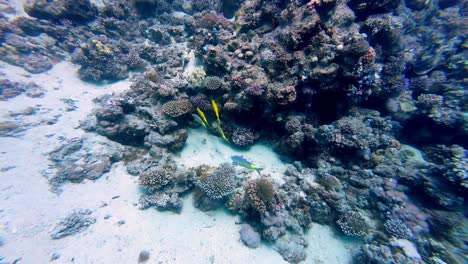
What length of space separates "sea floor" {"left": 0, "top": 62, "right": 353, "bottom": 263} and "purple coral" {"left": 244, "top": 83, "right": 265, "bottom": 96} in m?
2.18

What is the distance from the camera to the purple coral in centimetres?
591

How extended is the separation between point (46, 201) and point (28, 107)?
4649mm

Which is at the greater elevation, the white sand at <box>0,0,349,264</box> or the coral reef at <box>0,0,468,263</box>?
the coral reef at <box>0,0,468,263</box>

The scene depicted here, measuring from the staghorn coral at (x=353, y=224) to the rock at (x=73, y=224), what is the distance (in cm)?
706

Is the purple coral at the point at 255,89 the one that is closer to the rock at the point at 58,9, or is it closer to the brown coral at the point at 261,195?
the brown coral at the point at 261,195

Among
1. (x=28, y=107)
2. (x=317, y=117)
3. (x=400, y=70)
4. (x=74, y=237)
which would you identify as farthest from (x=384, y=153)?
(x=28, y=107)

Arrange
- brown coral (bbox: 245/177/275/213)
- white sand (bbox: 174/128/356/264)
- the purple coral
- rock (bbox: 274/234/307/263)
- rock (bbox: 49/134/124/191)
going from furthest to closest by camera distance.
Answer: the purple coral → rock (bbox: 49/134/124/191) → white sand (bbox: 174/128/356/264) → brown coral (bbox: 245/177/275/213) → rock (bbox: 274/234/307/263)

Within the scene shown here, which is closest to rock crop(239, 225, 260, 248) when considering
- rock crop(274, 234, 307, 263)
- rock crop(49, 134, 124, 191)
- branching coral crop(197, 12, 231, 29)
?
rock crop(274, 234, 307, 263)

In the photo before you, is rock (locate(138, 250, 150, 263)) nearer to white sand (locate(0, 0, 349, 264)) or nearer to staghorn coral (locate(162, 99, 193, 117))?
white sand (locate(0, 0, 349, 264))

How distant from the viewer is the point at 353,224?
5.45 metres

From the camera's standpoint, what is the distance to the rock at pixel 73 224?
14.9 feet

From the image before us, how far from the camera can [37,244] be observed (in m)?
4.25

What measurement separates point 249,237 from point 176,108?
4.68 m

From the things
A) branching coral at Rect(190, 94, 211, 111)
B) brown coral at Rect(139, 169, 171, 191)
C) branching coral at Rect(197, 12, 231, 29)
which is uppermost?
branching coral at Rect(197, 12, 231, 29)
